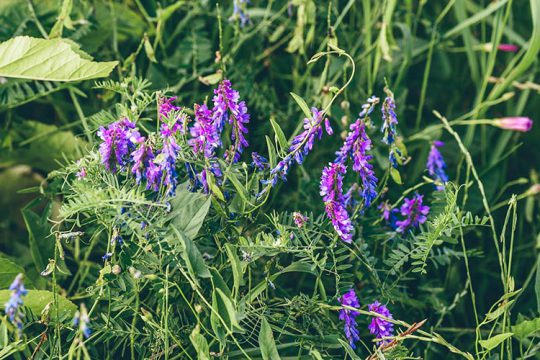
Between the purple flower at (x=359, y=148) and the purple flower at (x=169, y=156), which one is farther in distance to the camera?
the purple flower at (x=359, y=148)

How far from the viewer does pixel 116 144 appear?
3.10 ft

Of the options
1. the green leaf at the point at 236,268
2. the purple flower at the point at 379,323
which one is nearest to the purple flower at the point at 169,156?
the green leaf at the point at 236,268

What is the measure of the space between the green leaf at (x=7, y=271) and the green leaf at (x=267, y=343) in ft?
1.33

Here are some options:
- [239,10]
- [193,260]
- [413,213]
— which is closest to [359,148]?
[413,213]

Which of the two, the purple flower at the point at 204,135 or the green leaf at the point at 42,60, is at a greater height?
the green leaf at the point at 42,60

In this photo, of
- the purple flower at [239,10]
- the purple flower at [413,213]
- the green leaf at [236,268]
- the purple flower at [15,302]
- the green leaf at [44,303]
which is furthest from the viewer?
the purple flower at [239,10]

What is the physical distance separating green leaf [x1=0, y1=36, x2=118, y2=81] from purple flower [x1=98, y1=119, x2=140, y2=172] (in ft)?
0.56

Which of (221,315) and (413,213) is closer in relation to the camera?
(221,315)

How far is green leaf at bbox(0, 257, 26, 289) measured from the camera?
108cm

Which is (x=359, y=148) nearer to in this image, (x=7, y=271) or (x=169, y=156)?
(x=169, y=156)

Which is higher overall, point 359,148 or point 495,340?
point 359,148

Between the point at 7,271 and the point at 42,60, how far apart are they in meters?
0.33

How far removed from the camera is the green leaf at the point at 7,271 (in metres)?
1.08

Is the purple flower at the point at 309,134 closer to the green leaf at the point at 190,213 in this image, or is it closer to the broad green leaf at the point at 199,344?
the green leaf at the point at 190,213
